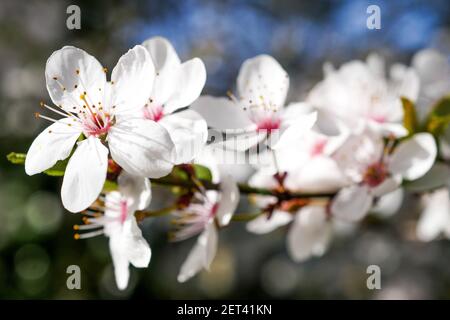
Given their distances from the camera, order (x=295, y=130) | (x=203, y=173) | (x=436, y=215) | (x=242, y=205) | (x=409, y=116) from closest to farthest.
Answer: (x=295, y=130), (x=203, y=173), (x=409, y=116), (x=436, y=215), (x=242, y=205)

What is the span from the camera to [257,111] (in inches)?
47.1

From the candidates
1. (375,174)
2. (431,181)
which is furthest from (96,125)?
(431,181)

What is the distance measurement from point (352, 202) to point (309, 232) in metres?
0.28

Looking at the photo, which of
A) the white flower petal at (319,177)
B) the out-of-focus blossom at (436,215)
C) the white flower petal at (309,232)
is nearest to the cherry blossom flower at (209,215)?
the white flower petal at (319,177)

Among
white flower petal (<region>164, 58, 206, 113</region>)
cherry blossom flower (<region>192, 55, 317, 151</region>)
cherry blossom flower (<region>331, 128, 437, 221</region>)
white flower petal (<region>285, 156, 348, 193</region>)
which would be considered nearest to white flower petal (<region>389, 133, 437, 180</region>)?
cherry blossom flower (<region>331, 128, 437, 221</region>)

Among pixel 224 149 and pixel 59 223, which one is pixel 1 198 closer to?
pixel 59 223

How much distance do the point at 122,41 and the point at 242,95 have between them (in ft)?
7.68

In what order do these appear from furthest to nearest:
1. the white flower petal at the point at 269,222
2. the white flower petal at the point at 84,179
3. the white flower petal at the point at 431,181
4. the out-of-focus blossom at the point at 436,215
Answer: the out-of-focus blossom at the point at 436,215
the white flower petal at the point at 269,222
the white flower petal at the point at 431,181
the white flower petal at the point at 84,179

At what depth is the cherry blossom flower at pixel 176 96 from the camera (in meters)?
0.99

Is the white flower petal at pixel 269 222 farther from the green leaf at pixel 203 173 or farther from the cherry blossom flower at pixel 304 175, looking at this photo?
the green leaf at pixel 203 173

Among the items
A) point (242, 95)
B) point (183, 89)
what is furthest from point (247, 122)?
point (183, 89)

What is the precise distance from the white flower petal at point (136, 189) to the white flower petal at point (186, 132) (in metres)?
0.09

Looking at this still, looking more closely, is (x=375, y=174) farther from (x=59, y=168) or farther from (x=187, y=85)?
(x=59, y=168)
